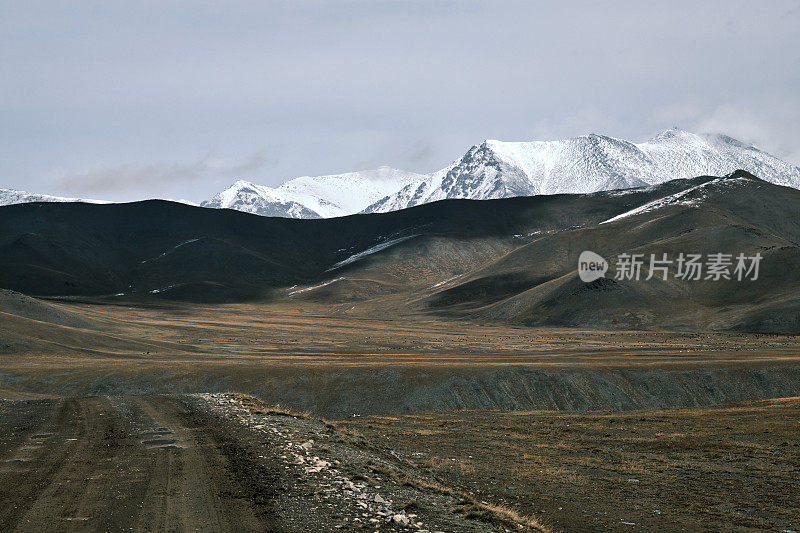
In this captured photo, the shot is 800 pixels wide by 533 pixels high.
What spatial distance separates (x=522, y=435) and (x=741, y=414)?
817 inches

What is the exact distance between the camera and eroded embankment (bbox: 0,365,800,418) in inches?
2709

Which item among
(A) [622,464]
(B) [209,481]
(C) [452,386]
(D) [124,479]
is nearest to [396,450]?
(A) [622,464]

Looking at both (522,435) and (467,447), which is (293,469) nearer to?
(467,447)

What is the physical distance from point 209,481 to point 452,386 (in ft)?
177

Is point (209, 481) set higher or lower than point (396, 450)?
higher

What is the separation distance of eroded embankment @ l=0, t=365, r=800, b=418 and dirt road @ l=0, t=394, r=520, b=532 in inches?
1545

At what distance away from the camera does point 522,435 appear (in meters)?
40.6

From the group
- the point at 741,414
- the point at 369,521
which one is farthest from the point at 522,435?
the point at 369,521

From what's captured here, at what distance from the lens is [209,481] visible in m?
19.3

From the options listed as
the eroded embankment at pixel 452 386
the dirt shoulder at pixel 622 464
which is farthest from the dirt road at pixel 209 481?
the eroded embankment at pixel 452 386

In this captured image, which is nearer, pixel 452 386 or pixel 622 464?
pixel 622 464

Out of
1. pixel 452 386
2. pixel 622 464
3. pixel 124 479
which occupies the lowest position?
pixel 452 386

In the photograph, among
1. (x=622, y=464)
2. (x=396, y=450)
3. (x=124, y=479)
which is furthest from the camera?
(x=396, y=450)

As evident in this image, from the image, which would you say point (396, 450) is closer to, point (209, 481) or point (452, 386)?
point (209, 481)
